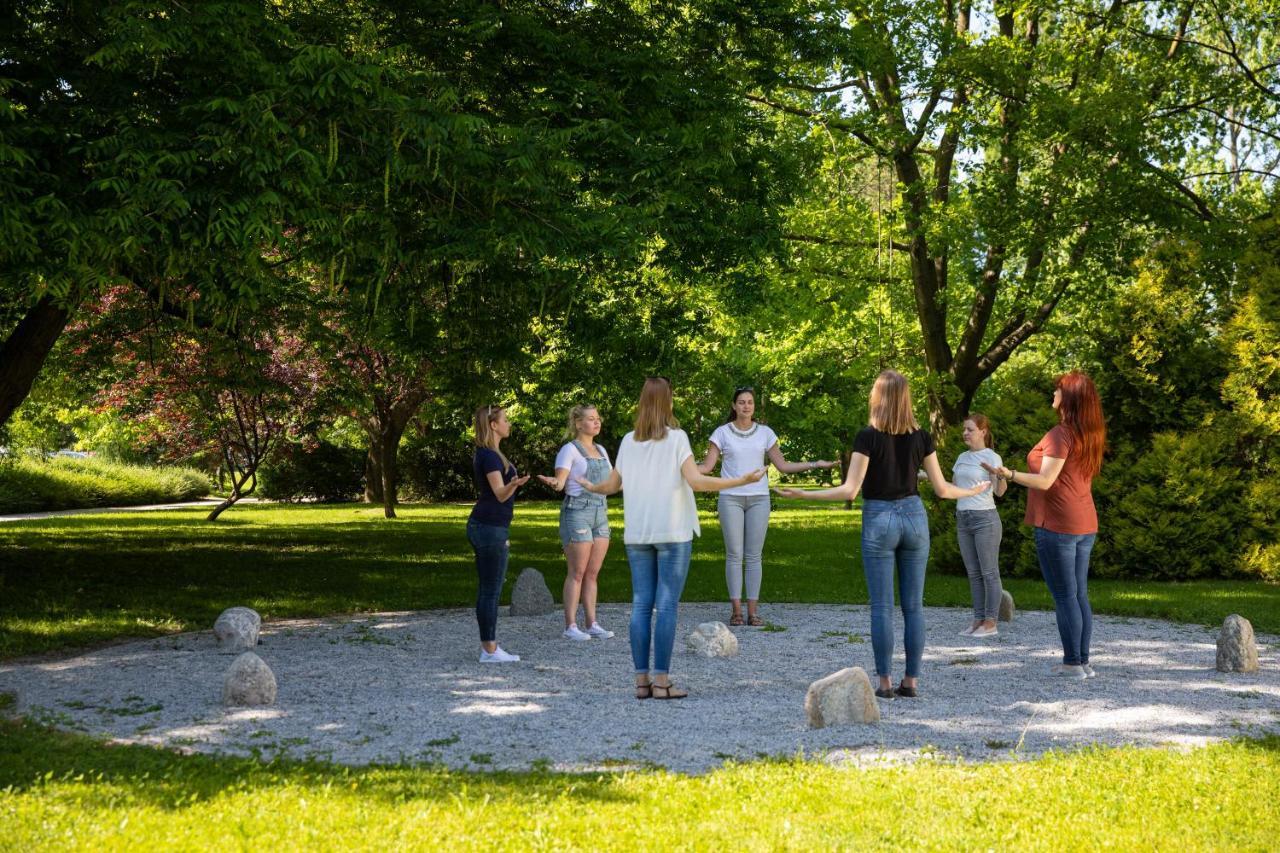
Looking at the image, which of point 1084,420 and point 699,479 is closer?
point 699,479

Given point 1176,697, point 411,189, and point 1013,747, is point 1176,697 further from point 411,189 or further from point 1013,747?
point 411,189

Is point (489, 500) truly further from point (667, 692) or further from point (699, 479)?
point (699, 479)

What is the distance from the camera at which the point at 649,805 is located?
17.2 ft

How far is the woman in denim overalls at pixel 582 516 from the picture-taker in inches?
395

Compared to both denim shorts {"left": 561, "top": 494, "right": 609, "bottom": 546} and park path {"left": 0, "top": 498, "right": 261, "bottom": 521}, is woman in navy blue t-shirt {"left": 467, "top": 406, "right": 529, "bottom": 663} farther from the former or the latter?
park path {"left": 0, "top": 498, "right": 261, "bottom": 521}

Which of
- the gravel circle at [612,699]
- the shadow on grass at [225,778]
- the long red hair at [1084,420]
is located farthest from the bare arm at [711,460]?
the shadow on grass at [225,778]

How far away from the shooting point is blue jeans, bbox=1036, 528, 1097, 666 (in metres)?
8.43

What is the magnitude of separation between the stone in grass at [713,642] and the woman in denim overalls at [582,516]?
47.7 inches

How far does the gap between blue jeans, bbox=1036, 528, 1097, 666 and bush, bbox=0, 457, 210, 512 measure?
3330 centimetres

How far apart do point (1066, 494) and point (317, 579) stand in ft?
35.4

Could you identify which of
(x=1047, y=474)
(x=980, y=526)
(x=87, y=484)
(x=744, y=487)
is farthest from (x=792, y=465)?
(x=87, y=484)

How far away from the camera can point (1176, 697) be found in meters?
7.98

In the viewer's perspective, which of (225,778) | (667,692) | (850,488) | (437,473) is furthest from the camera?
(437,473)

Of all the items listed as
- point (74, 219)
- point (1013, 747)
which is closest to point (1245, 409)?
point (1013, 747)
